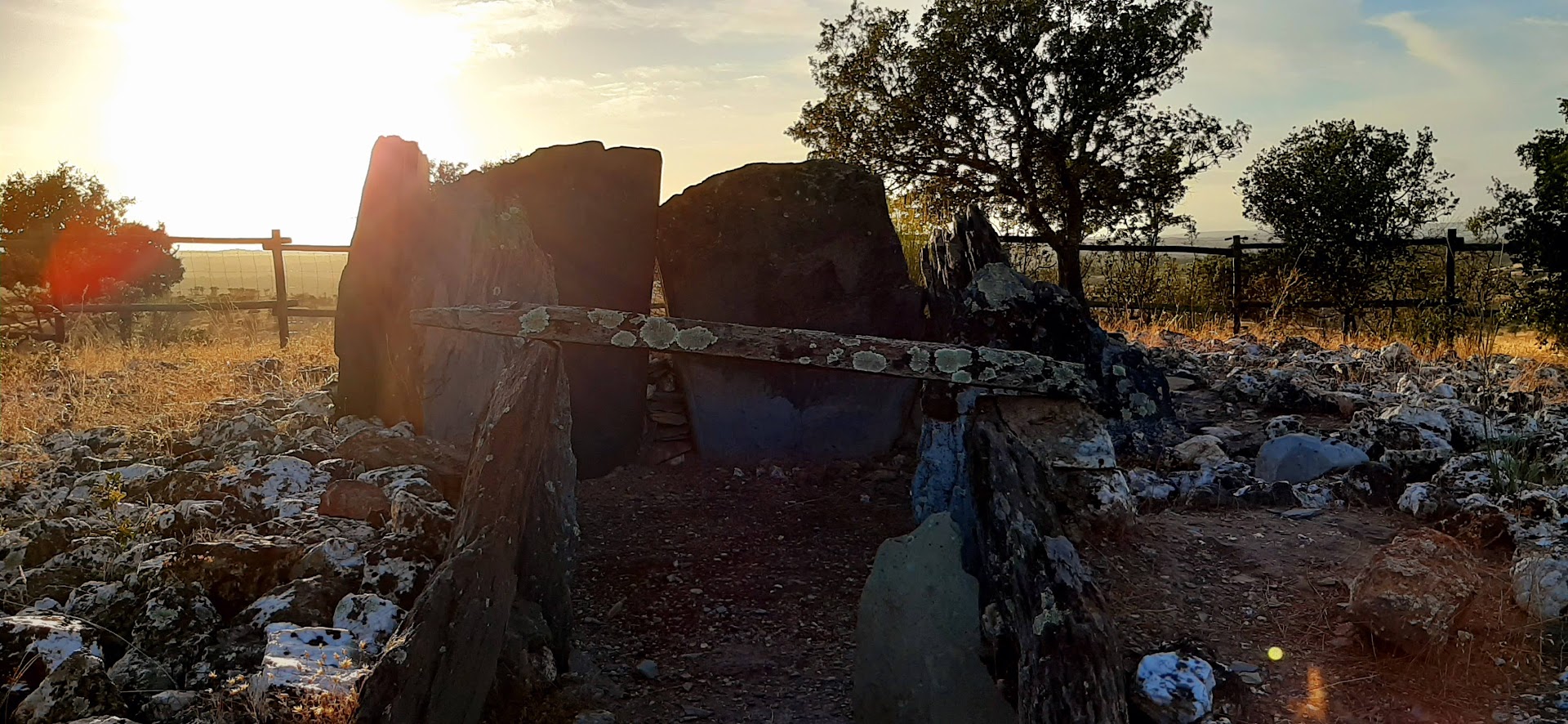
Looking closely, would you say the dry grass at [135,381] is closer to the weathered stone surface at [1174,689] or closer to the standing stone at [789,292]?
the standing stone at [789,292]

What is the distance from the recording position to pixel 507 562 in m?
3.72

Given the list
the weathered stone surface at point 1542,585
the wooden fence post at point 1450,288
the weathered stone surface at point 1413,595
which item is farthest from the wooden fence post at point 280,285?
the wooden fence post at point 1450,288

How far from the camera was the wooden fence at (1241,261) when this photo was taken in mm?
13180

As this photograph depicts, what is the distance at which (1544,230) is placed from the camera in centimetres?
1067

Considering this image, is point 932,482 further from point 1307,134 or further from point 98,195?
point 98,195

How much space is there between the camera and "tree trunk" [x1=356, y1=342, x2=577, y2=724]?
3205 millimetres

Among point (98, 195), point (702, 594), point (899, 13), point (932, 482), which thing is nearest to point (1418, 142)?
point (899, 13)

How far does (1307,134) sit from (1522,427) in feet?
28.0

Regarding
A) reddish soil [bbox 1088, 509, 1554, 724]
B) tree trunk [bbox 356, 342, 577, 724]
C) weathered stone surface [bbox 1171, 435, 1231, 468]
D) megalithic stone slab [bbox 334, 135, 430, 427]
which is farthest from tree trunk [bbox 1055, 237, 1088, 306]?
tree trunk [bbox 356, 342, 577, 724]

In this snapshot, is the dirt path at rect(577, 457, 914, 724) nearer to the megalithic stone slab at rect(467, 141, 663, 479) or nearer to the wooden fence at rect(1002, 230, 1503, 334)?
the megalithic stone slab at rect(467, 141, 663, 479)

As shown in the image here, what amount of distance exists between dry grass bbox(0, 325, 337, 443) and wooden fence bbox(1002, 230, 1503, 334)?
897 cm

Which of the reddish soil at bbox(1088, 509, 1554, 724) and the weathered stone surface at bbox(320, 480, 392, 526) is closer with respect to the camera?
→ the reddish soil at bbox(1088, 509, 1554, 724)

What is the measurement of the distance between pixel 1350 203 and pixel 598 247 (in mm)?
11365

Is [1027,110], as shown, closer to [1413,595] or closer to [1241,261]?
[1241,261]
